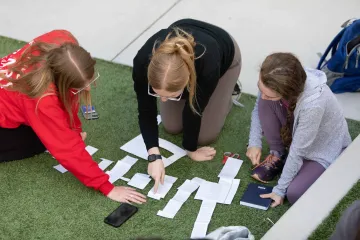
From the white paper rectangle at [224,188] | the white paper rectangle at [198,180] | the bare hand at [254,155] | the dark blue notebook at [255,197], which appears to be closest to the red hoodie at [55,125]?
the white paper rectangle at [198,180]

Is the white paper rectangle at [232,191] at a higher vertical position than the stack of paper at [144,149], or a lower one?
higher

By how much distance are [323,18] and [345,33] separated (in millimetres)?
1265

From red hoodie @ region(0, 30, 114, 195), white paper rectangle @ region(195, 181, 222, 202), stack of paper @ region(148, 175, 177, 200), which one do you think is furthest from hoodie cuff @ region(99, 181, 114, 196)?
white paper rectangle @ region(195, 181, 222, 202)

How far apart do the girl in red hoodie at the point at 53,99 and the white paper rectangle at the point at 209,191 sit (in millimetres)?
328

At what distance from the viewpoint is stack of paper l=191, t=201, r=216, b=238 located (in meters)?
2.51

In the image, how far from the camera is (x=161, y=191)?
2777 millimetres

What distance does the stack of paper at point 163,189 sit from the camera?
274cm

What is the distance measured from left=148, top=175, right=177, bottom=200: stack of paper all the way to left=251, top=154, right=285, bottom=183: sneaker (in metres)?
0.48

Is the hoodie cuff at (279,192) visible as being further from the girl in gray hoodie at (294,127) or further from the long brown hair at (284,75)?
the long brown hair at (284,75)

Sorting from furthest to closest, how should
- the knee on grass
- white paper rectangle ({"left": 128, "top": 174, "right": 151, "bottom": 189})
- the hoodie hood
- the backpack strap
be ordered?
1. the backpack strap
2. white paper rectangle ({"left": 128, "top": 174, "right": 151, "bottom": 189})
3. the knee on grass
4. the hoodie hood

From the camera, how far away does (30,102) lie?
2.53 meters

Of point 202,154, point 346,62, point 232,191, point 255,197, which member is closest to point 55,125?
point 202,154

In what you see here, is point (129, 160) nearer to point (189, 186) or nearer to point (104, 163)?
point (104, 163)

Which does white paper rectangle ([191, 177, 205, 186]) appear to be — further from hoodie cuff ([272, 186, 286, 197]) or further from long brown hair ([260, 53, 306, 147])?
long brown hair ([260, 53, 306, 147])
